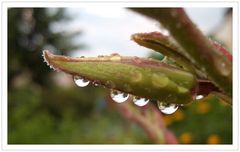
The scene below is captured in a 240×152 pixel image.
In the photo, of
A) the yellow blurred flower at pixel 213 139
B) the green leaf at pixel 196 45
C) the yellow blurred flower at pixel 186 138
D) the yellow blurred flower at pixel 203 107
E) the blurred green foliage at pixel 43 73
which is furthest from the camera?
the blurred green foliage at pixel 43 73

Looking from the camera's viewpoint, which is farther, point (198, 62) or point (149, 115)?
point (149, 115)

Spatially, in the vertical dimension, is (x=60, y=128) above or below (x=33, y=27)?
below

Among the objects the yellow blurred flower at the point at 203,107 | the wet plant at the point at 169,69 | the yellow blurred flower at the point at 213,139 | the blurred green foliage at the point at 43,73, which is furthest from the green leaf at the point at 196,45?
the blurred green foliage at the point at 43,73

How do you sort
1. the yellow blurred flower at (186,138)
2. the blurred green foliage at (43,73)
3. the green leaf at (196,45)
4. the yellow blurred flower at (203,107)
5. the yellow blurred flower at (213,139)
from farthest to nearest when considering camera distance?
the blurred green foliage at (43,73), the yellow blurred flower at (203,107), the yellow blurred flower at (186,138), the yellow blurred flower at (213,139), the green leaf at (196,45)

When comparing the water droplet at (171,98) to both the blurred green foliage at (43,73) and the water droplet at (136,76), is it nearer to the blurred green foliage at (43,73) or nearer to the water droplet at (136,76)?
the water droplet at (136,76)

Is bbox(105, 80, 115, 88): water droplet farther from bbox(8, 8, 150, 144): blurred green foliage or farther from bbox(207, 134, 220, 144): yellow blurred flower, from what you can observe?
bbox(8, 8, 150, 144): blurred green foliage

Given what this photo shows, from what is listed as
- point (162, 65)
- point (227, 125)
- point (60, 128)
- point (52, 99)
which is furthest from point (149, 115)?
point (52, 99)

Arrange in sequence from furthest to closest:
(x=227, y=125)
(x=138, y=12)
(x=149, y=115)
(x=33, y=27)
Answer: (x=33, y=27), (x=227, y=125), (x=149, y=115), (x=138, y=12)

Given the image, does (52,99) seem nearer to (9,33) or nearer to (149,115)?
(9,33)
